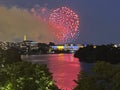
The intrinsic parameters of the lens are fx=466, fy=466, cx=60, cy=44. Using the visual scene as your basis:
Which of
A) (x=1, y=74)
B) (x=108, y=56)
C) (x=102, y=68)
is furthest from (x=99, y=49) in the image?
(x=102, y=68)

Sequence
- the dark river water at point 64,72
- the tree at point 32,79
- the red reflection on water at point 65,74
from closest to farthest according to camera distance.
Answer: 1. the tree at point 32,79
2. the red reflection on water at point 65,74
3. the dark river water at point 64,72

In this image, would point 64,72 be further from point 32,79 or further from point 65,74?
point 32,79

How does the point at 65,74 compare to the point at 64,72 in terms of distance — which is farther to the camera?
the point at 64,72

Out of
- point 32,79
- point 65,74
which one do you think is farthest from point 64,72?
point 32,79

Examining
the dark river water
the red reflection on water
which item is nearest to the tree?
the dark river water

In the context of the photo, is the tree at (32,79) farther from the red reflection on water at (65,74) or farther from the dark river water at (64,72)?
the red reflection on water at (65,74)

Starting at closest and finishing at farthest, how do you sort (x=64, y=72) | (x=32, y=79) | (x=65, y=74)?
(x=32, y=79)
(x=65, y=74)
(x=64, y=72)

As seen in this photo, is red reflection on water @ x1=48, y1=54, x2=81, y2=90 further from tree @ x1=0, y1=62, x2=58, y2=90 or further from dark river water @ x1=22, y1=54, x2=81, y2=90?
tree @ x1=0, y1=62, x2=58, y2=90

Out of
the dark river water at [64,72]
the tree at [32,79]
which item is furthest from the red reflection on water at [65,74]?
the tree at [32,79]

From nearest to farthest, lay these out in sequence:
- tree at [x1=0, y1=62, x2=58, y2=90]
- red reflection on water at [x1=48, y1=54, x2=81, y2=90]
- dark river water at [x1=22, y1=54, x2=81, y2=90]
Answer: tree at [x1=0, y1=62, x2=58, y2=90], red reflection on water at [x1=48, y1=54, x2=81, y2=90], dark river water at [x1=22, y1=54, x2=81, y2=90]

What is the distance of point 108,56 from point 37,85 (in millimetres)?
86485

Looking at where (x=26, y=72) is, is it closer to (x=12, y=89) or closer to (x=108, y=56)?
(x=12, y=89)

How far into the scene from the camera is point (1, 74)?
72.5 ft

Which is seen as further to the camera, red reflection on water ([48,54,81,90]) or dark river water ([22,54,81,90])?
dark river water ([22,54,81,90])
